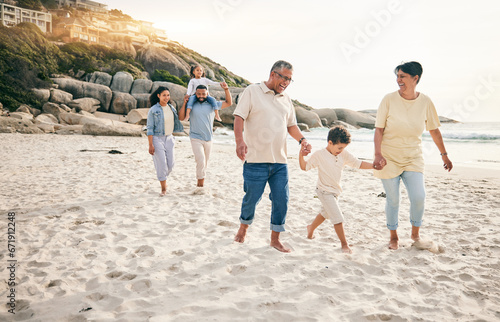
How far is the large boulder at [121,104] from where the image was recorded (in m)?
27.7

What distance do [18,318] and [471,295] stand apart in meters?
3.49

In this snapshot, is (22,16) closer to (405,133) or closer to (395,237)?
(405,133)

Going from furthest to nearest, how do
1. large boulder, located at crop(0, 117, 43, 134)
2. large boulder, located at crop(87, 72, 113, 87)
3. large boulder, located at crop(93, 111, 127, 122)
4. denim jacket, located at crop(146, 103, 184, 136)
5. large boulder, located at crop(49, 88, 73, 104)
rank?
1. large boulder, located at crop(87, 72, 113, 87)
2. large boulder, located at crop(93, 111, 127, 122)
3. large boulder, located at crop(49, 88, 73, 104)
4. large boulder, located at crop(0, 117, 43, 134)
5. denim jacket, located at crop(146, 103, 184, 136)

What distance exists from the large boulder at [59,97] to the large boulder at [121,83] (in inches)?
231

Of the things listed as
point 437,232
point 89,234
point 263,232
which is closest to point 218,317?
point 263,232

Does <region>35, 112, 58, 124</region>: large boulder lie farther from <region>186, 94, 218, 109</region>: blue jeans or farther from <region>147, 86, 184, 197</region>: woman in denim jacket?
<region>186, 94, 218, 109</region>: blue jeans

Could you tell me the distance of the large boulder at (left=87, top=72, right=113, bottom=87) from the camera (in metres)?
32.0

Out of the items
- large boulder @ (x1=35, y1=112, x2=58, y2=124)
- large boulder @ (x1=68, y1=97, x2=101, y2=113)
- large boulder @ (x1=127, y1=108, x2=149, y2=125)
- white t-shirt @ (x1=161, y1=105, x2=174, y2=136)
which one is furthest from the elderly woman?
large boulder @ (x1=68, y1=97, x2=101, y2=113)

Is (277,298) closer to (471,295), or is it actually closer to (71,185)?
(471,295)

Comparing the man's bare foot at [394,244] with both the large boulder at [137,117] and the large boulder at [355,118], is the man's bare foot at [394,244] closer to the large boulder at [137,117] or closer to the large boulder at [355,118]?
the large boulder at [137,117]

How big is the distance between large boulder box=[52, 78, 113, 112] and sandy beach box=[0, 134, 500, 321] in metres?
23.9

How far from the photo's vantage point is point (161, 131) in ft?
18.3

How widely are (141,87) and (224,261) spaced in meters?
31.4

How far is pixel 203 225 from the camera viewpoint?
4246 millimetres
